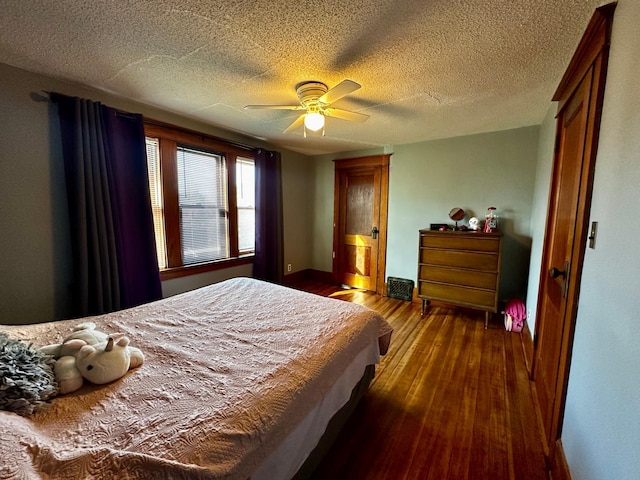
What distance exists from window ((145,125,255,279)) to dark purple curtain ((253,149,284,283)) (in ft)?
0.56

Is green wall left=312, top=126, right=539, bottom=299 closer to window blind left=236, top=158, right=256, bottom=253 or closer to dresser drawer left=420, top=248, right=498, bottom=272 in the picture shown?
dresser drawer left=420, top=248, right=498, bottom=272

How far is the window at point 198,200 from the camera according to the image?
2746mm

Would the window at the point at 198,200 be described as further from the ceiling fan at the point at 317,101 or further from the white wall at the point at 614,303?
the white wall at the point at 614,303

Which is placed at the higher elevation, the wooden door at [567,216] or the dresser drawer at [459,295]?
the wooden door at [567,216]

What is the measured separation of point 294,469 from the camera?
1018 millimetres

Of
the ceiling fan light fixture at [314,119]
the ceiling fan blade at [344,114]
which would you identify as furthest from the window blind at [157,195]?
the ceiling fan blade at [344,114]

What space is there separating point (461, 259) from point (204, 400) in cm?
293

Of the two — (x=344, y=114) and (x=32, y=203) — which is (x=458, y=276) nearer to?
(x=344, y=114)

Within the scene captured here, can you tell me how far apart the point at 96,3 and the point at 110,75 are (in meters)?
0.86

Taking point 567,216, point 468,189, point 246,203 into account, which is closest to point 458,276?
point 468,189

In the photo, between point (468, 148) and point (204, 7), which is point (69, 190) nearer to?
point (204, 7)

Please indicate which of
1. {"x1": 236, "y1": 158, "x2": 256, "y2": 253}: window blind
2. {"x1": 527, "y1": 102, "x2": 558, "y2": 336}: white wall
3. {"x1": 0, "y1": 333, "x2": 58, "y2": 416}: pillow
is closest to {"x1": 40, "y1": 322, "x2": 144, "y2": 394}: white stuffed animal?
{"x1": 0, "y1": 333, "x2": 58, "y2": 416}: pillow

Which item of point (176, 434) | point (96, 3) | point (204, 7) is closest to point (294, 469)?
point (176, 434)

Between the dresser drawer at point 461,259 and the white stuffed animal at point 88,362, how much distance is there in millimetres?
2990
